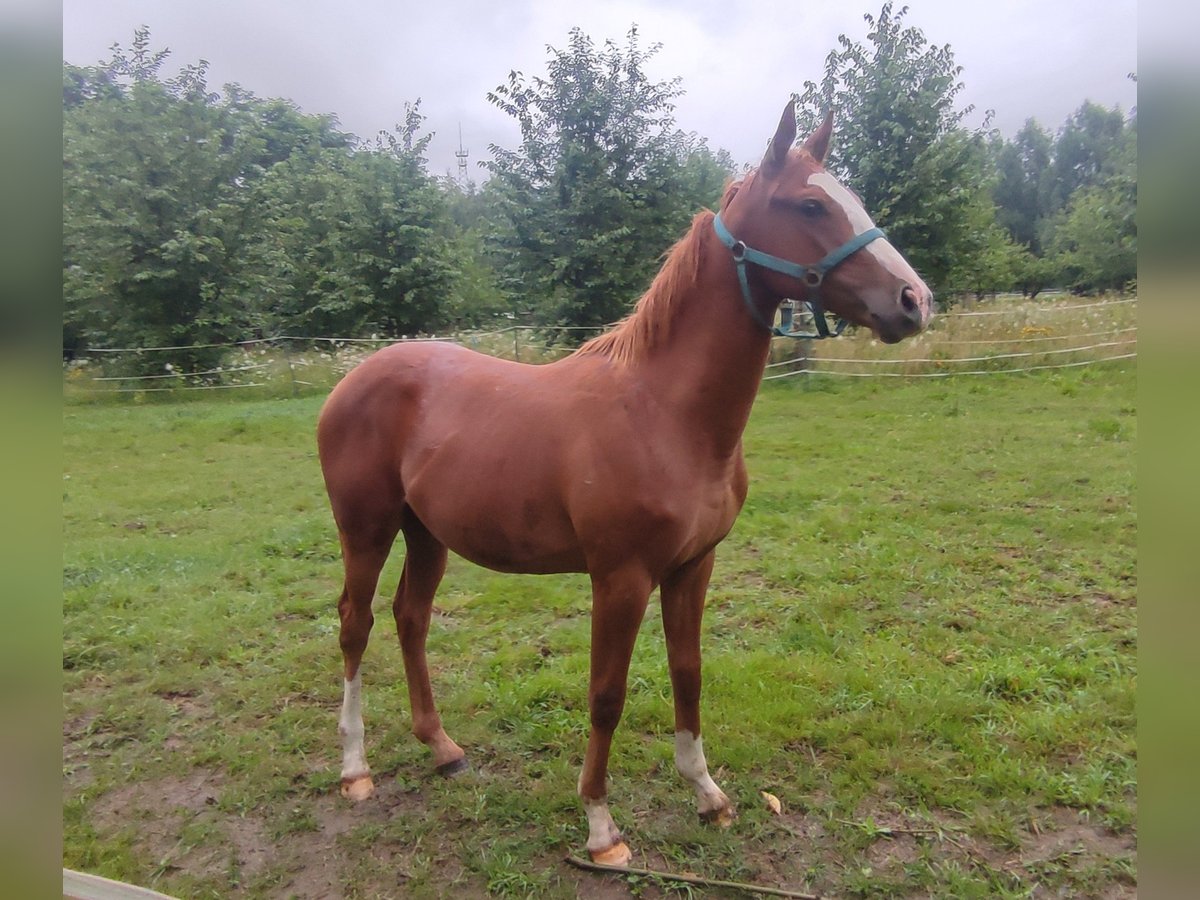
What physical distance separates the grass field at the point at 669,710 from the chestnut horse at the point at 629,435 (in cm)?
28

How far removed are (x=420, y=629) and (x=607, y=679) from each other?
1.04 metres

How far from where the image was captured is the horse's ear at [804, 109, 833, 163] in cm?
201

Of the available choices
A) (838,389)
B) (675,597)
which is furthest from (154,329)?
(675,597)

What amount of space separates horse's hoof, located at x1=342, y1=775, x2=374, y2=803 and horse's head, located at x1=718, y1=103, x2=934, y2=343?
91.9 inches

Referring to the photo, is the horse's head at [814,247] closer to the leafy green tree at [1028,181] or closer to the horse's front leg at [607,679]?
the horse's front leg at [607,679]

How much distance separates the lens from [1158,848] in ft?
2.20

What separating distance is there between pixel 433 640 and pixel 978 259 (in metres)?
11.0

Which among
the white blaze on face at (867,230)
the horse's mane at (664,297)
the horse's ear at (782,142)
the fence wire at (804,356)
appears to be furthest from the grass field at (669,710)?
the fence wire at (804,356)

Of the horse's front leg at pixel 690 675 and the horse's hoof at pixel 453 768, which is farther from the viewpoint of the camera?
the horse's hoof at pixel 453 768

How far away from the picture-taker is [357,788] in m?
2.72

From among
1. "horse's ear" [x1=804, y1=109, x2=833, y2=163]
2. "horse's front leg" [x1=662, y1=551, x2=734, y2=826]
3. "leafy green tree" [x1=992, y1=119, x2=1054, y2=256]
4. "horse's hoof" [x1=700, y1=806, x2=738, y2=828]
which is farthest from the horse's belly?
"leafy green tree" [x1=992, y1=119, x2=1054, y2=256]

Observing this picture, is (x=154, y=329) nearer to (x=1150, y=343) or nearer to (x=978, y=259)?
(x=978, y=259)

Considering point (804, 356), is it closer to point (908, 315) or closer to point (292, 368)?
point (292, 368)

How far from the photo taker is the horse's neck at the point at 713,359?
2090 mm
